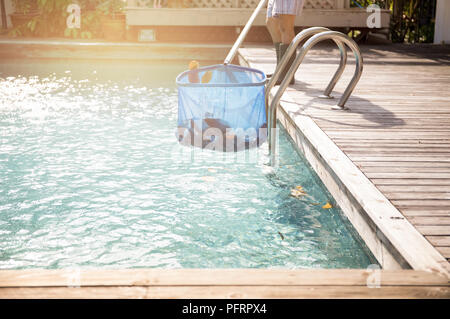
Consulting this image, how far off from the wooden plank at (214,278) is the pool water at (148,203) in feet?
2.48

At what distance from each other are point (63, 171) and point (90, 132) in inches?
45.4

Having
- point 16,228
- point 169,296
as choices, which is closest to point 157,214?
point 16,228

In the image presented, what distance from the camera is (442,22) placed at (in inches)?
416

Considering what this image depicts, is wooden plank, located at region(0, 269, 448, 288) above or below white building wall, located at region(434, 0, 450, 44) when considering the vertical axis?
below

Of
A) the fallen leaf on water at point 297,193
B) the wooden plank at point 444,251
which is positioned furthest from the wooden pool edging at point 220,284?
the fallen leaf on water at point 297,193

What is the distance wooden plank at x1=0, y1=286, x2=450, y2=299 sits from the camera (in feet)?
4.71

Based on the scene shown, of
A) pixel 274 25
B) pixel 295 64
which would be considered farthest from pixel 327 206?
pixel 274 25

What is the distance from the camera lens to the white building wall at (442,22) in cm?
1043

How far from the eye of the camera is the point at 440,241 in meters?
1.80

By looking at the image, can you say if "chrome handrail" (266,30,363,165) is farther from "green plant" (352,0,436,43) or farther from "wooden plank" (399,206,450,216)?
"green plant" (352,0,436,43)

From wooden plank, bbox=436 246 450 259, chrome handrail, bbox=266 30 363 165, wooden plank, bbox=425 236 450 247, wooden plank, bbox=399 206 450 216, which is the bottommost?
wooden plank, bbox=436 246 450 259

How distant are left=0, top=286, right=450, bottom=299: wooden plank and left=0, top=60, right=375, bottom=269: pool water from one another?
0.84m

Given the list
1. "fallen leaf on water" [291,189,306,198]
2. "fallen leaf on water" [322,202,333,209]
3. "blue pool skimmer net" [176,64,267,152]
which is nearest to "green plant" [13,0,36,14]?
"blue pool skimmer net" [176,64,267,152]
